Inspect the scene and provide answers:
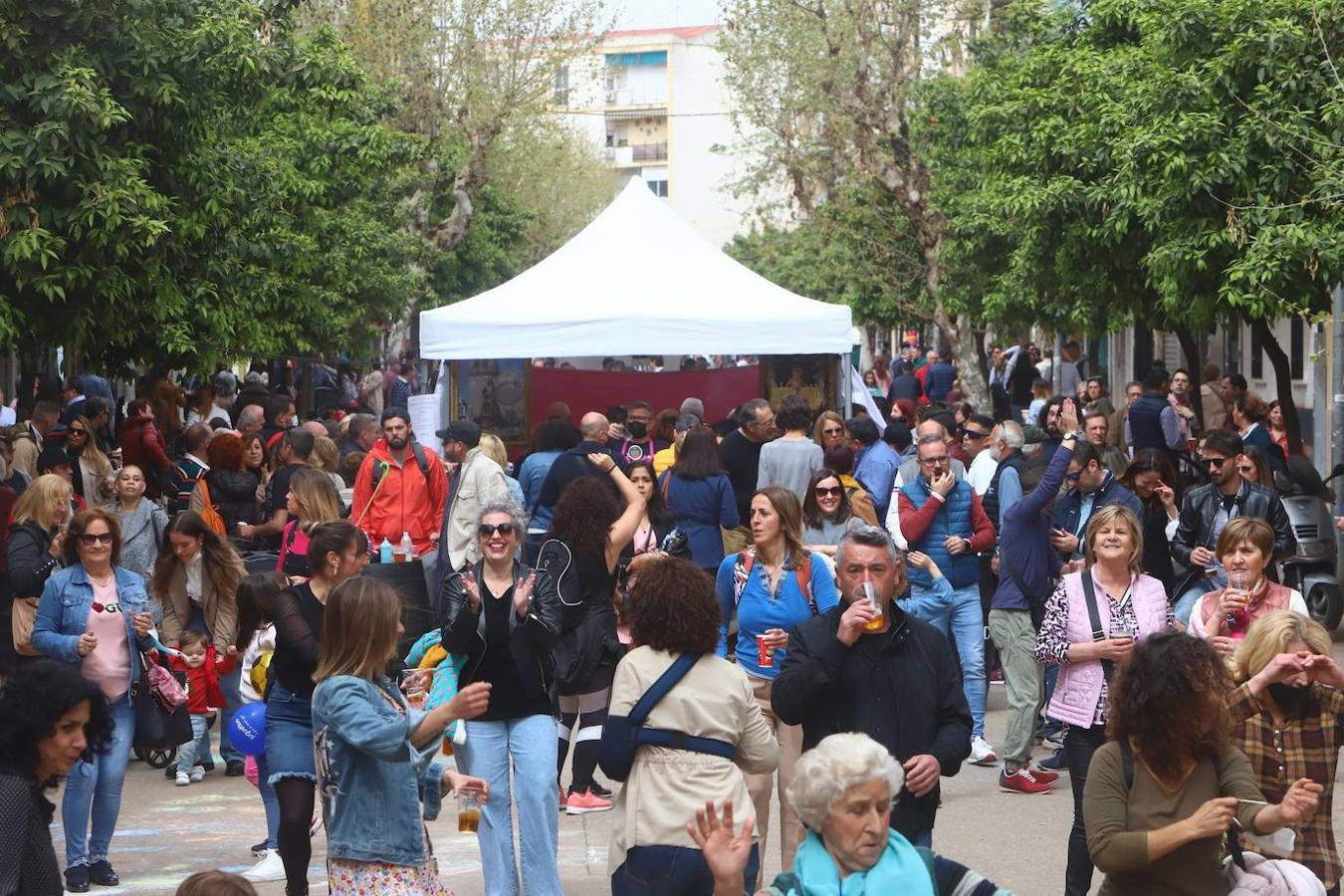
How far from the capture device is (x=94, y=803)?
7512 mm

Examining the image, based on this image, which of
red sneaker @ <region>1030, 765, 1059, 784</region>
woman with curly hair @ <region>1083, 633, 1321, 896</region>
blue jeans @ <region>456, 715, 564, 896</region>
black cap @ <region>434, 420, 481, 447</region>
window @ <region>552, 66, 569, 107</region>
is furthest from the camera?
window @ <region>552, 66, 569, 107</region>

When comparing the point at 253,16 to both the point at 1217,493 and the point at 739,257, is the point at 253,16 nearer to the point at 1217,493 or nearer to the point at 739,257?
the point at 1217,493

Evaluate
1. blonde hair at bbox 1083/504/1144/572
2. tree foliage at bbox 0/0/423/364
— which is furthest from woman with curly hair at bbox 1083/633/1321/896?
tree foliage at bbox 0/0/423/364

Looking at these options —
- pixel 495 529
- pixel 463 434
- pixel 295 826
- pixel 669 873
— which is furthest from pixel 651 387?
pixel 669 873

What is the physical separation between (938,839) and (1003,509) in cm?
214

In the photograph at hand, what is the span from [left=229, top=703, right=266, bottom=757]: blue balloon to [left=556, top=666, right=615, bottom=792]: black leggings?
159 cm

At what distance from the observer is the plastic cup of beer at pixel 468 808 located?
545cm

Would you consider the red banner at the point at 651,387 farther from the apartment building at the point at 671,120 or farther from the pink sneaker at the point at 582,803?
the apartment building at the point at 671,120

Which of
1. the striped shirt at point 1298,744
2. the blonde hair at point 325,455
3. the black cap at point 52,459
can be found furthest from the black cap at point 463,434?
the striped shirt at point 1298,744

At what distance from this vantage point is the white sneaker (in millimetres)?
7574

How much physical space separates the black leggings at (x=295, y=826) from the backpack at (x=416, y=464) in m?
5.44

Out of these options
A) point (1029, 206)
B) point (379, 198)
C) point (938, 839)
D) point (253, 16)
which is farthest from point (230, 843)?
point (379, 198)

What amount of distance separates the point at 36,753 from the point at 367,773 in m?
1.22

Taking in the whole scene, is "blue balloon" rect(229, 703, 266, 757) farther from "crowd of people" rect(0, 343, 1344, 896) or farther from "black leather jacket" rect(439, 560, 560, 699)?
"black leather jacket" rect(439, 560, 560, 699)
